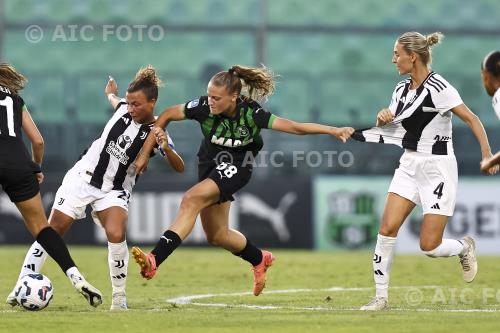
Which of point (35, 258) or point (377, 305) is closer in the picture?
point (377, 305)

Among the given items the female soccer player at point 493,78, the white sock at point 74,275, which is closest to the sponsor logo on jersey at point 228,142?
the white sock at point 74,275

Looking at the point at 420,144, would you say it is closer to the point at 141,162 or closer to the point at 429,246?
the point at 429,246

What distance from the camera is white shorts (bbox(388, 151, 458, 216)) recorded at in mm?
9500

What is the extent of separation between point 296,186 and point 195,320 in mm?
10108

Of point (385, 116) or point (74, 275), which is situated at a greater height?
point (385, 116)

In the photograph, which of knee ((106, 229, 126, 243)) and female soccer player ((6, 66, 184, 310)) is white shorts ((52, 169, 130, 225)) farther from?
knee ((106, 229, 126, 243))

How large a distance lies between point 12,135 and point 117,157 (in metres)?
1.02

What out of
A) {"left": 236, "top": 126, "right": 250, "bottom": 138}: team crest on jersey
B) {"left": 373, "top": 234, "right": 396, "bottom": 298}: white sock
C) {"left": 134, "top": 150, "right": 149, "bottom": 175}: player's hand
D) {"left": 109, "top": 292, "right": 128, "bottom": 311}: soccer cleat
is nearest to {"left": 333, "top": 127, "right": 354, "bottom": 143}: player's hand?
{"left": 236, "top": 126, "right": 250, "bottom": 138}: team crest on jersey

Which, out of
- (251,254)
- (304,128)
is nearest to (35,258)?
(251,254)

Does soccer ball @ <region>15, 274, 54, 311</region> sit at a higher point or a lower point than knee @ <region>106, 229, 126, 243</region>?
lower

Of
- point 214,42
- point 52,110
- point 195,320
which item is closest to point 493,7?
point 214,42

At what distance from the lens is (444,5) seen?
2259cm

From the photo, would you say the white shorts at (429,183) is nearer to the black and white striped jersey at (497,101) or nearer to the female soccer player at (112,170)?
the black and white striped jersey at (497,101)

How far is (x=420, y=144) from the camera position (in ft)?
31.3
